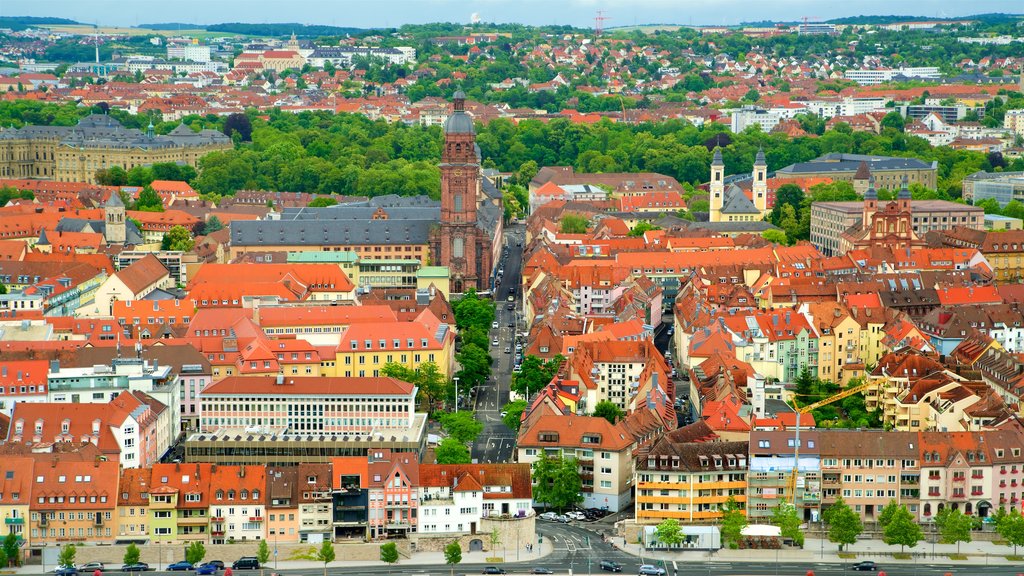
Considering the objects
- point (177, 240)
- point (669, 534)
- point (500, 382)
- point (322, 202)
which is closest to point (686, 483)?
point (669, 534)

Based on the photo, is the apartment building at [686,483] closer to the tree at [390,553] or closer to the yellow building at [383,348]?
the tree at [390,553]

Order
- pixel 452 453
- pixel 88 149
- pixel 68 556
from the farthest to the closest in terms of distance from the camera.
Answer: pixel 88 149
pixel 452 453
pixel 68 556

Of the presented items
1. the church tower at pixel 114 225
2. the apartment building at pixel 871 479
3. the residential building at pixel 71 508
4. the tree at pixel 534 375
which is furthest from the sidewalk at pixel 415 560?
the church tower at pixel 114 225

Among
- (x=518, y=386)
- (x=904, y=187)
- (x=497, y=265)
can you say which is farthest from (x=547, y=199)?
(x=518, y=386)

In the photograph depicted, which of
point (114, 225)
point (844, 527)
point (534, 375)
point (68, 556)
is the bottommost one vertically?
point (68, 556)

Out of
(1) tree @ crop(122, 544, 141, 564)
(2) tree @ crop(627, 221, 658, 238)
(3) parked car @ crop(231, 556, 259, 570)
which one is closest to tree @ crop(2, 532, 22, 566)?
(1) tree @ crop(122, 544, 141, 564)

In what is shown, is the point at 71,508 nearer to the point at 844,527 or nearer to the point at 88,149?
the point at 844,527
